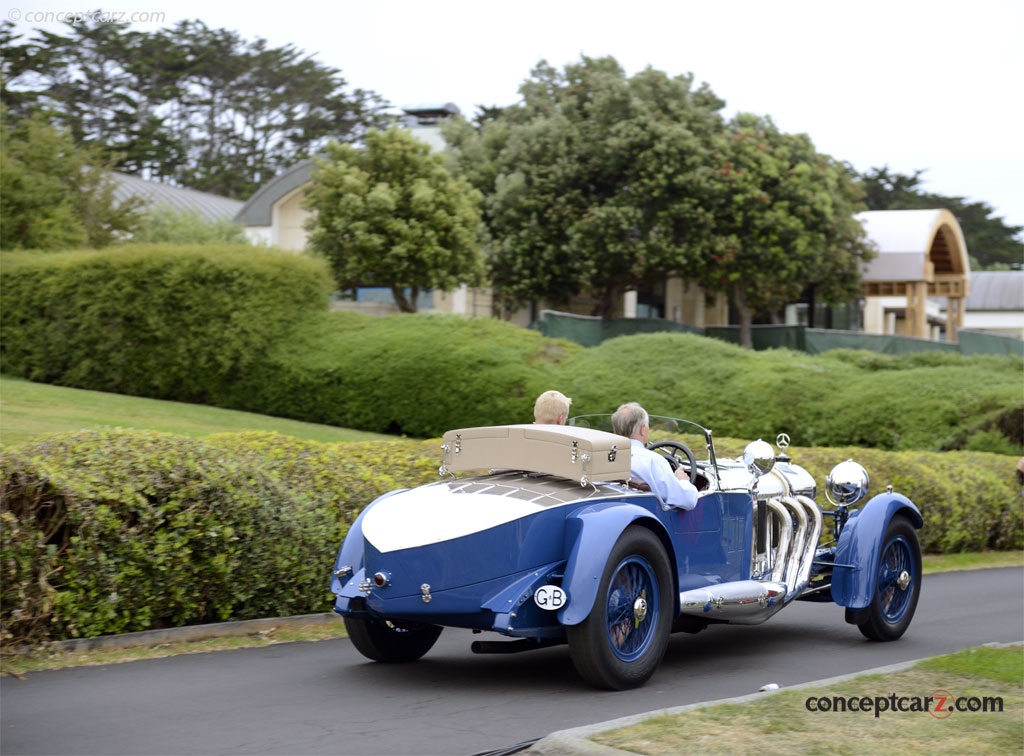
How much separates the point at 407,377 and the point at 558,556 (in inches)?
699

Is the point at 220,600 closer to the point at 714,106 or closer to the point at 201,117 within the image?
the point at 714,106

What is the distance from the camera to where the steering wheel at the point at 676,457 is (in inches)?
300

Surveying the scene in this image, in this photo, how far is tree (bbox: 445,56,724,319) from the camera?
38531 mm

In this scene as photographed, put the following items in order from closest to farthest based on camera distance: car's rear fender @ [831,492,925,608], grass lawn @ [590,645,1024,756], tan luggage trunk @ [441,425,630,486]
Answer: grass lawn @ [590,645,1024,756], tan luggage trunk @ [441,425,630,486], car's rear fender @ [831,492,925,608]

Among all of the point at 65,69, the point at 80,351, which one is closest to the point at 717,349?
the point at 80,351

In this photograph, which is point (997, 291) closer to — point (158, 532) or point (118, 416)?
point (118, 416)

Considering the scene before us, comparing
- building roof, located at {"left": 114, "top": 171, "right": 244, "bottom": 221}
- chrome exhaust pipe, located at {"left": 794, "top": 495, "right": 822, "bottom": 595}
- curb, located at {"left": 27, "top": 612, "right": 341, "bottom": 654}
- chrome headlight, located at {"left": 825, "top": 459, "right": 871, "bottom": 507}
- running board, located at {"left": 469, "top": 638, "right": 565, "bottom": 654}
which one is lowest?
curb, located at {"left": 27, "top": 612, "right": 341, "bottom": 654}

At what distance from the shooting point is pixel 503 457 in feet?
23.4

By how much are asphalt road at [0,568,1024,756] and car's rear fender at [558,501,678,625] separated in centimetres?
52

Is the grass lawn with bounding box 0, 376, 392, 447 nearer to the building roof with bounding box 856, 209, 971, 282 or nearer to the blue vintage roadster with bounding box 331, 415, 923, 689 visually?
the blue vintage roadster with bounding box 331, 415, 923, 689

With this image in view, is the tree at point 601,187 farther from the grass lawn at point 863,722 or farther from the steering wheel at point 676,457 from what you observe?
the grass lawn at point 863,722

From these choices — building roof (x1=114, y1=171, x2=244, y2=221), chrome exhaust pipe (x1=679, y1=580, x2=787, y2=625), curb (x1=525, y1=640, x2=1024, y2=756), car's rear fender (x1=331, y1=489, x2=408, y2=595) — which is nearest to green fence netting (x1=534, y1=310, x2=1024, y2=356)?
building roof (x1=114, y1=171, x2=244, y2=221)

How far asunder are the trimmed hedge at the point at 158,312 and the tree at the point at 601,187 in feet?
49.6

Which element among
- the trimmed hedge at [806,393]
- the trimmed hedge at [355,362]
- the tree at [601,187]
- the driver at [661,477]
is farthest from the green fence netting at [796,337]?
the driver at [661,477]
